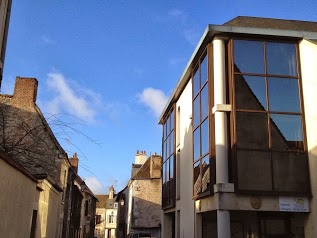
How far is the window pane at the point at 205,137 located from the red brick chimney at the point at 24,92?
10.6 meters

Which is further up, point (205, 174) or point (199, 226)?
point (205, 174)

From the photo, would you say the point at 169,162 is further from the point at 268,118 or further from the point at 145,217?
the point at 145,217

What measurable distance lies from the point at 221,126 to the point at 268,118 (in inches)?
68.8

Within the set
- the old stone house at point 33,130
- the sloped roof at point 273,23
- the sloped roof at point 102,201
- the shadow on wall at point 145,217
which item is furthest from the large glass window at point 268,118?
the sloped roof at point 102,201

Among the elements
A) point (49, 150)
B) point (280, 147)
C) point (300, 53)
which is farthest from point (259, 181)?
point (49, 150)

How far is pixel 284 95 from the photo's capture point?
48.7 feet

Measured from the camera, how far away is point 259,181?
13.8 meters

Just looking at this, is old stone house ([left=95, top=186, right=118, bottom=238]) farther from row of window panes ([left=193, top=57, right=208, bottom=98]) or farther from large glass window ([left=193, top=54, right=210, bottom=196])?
row of window panes ([left=193, top=57, right=208, bottom=98])

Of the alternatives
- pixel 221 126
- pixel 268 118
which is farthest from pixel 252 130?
pixel 221 126

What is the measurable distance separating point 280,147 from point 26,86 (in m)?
14.6

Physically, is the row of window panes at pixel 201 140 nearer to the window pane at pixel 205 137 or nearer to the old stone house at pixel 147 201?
the window pane at pixel 205 137

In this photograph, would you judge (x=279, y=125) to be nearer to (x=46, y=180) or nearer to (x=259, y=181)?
(x=259, y=181)

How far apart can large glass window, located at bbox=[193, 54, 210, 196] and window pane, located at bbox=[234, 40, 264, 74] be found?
1557mm

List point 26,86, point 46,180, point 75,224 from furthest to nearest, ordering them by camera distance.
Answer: point 75,224, point 26,86, point 46,180
